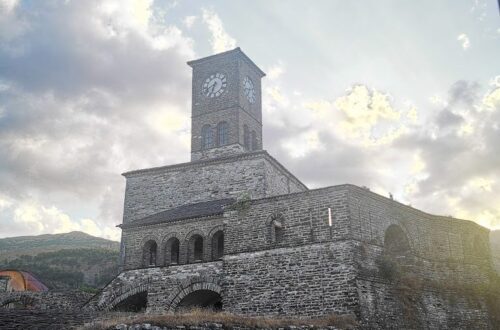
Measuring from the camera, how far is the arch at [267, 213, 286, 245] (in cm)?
2134

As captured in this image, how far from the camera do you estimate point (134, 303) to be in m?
25.0

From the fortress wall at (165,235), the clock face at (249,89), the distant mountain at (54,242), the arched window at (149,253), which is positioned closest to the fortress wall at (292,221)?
the fortress wall at (165,235)

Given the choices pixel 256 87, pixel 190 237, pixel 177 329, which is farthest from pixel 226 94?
pixel 177 329

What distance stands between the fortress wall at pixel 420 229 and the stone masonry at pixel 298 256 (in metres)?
0.05

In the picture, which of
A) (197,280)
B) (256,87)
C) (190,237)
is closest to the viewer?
(197,280)

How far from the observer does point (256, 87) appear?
3462 centimetres

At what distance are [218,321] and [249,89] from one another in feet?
67.3

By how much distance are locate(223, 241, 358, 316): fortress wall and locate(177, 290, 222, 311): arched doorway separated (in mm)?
2323

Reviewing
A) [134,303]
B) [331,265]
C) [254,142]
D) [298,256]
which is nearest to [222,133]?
[254,142]

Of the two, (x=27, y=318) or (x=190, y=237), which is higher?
(x=190, y=237)

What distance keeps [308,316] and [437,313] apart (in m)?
5.77

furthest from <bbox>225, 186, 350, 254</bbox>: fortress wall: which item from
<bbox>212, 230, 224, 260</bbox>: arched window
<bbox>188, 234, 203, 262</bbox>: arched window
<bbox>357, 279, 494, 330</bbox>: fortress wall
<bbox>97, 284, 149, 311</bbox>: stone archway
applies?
<bbox>97, 284, 149, 311</bbox>: stone archway

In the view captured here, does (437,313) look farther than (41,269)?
No

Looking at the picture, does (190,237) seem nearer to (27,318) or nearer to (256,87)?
(27,318)
